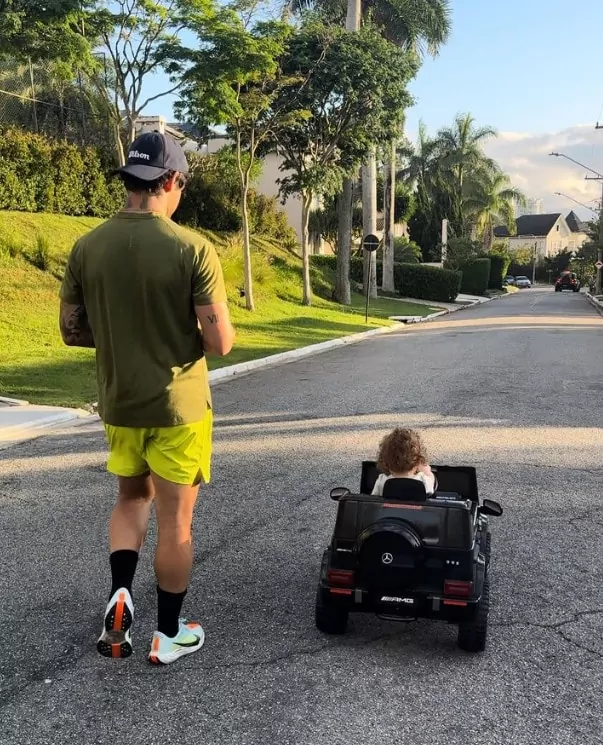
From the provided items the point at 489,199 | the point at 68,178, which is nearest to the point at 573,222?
the point at 489,199

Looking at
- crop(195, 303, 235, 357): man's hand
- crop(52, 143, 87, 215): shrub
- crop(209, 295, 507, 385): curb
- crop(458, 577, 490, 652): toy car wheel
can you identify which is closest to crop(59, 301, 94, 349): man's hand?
crop(195, 303, 235, 357): man's hand

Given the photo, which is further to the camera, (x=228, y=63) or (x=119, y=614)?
(x=228, y=63)

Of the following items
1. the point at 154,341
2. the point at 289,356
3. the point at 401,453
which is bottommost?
the point at 289,356

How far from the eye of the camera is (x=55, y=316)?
14836 mm

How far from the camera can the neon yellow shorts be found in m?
2.81

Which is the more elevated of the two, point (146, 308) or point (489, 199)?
point (489, 199)

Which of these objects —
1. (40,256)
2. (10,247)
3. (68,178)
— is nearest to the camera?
(10,247)

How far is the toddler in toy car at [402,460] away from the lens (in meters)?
3.36

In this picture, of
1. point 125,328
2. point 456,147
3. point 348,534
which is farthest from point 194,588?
point 456,147

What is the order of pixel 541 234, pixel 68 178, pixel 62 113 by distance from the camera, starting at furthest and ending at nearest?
pixel 541 234 < pixel 62 113 < pixel 68 178

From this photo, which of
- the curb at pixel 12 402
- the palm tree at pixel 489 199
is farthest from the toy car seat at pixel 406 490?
the palm tree at pixel 489 199

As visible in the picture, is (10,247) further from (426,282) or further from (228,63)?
(426,282)

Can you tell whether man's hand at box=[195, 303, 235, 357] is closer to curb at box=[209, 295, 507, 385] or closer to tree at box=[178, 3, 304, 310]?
curb at box=[209, 295, 507, 385]

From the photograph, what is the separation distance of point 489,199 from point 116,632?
66.7 metres
